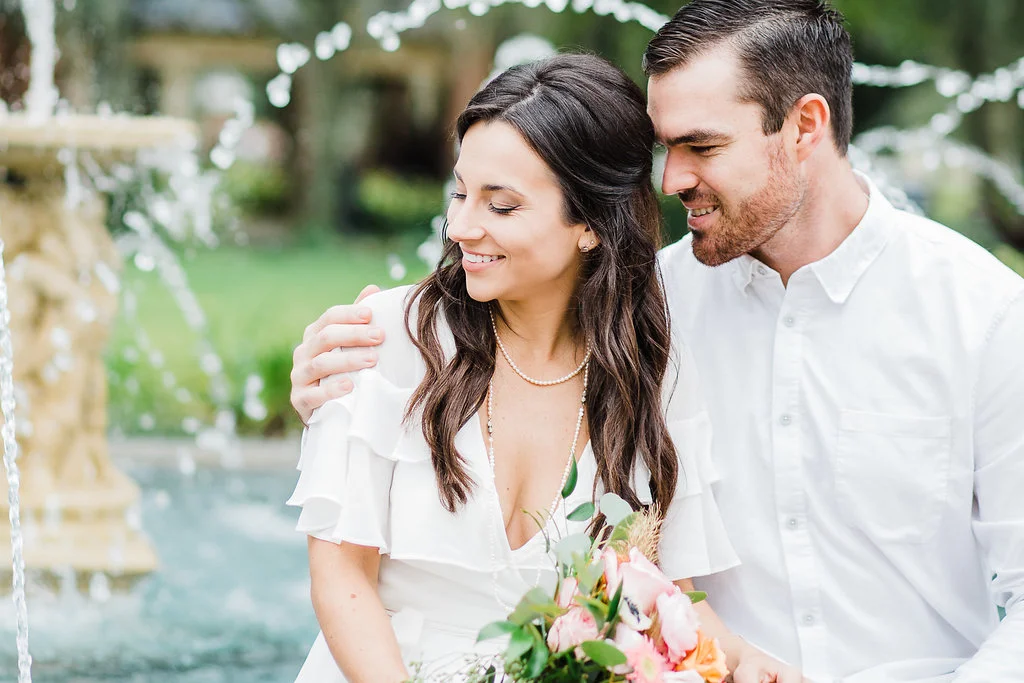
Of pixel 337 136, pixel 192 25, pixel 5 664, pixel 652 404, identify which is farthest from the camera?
pixel 192 25

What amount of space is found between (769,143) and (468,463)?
92cm

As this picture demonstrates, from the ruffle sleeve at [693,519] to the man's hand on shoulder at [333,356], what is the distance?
25.3 inches

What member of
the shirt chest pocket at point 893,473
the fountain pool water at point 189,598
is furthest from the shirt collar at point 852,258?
the fountain pool water at point 189,598

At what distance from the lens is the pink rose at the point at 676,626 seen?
1.68 m

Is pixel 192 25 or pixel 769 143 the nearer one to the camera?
pixel 769 143

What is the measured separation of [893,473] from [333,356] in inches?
45.2

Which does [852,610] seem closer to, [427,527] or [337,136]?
[427,527]

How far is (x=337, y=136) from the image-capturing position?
18016 mm

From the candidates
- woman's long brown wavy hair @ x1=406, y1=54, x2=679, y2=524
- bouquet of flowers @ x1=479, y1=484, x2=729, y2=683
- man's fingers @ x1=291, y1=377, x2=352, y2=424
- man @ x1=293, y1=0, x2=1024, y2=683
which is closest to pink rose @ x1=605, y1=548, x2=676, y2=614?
bouquet of flowers @ x1=479, y1=484, x2=729, y2=683

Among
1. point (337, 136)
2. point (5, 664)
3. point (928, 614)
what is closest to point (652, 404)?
point (928, 614)

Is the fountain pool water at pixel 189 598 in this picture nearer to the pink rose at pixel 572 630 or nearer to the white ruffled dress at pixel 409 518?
the white ruffled dress at pixel 409 518

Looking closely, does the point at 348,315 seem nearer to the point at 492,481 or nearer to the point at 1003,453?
the point at 492,481

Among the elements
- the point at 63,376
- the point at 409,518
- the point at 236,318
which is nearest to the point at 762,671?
the point at 409,518

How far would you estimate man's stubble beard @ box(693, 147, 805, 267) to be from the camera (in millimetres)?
2535
